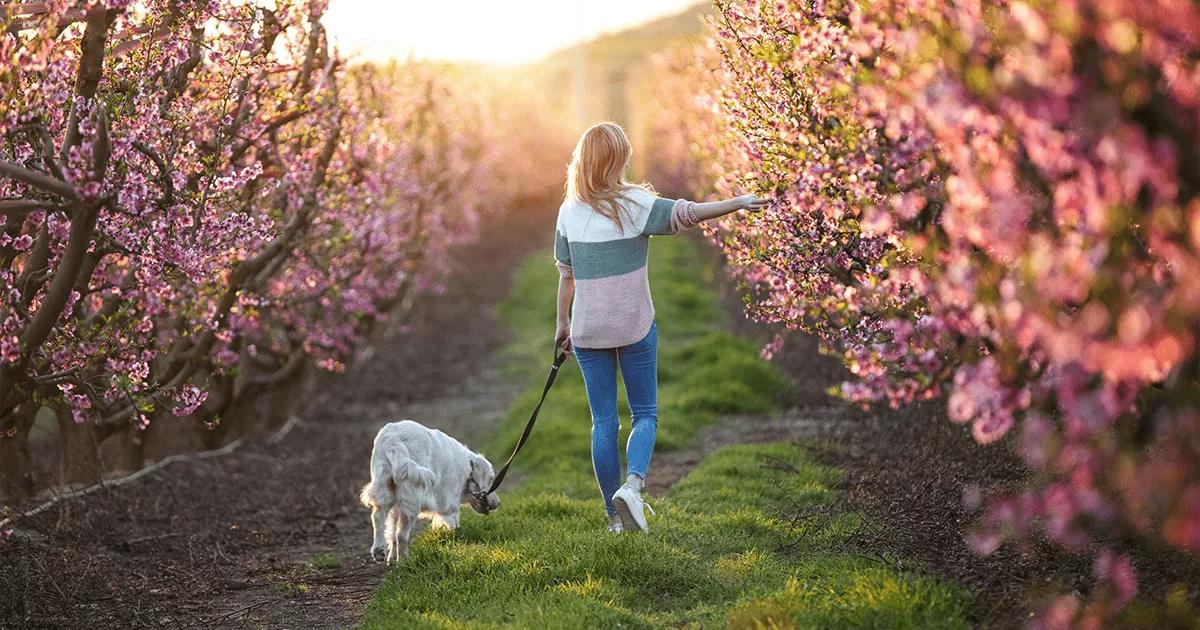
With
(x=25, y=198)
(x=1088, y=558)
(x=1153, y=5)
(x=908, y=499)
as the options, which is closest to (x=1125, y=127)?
(x=1153, y=5)

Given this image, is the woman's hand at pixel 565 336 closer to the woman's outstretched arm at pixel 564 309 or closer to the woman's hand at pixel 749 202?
the woman's outstretched arm at pixel 564 309

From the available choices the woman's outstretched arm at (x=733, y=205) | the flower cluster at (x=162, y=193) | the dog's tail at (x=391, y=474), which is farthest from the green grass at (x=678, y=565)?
the flower cluster at (x=162, y=193)

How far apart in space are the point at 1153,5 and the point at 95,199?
4.92m

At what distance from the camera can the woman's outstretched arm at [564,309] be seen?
24.2 ft

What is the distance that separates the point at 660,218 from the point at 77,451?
229 inches

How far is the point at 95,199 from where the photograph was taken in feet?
19.3

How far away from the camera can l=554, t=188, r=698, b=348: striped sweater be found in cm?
691

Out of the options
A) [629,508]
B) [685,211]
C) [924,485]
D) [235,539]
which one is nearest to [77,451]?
[235,539]

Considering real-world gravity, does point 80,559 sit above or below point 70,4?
below

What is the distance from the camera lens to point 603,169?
22.7 ft

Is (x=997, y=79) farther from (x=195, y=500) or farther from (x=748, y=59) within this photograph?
(x=195, y=500)

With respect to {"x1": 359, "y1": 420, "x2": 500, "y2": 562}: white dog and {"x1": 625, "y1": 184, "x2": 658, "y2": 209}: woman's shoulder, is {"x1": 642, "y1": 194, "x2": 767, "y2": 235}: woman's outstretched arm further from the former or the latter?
{"x1": 359, "y1": 420, "x2": 500, "y2": 562}: white dog

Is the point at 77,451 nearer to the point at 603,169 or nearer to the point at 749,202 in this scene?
the point at 603,169

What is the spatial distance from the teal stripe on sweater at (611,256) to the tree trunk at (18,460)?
4700 mm
